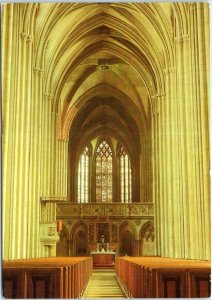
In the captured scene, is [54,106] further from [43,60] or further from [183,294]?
[183,294]

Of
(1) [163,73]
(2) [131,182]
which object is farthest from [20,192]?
(2) [131,182]

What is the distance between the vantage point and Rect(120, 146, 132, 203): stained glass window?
138ft

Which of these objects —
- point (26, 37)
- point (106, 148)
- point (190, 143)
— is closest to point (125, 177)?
point (106, 148)

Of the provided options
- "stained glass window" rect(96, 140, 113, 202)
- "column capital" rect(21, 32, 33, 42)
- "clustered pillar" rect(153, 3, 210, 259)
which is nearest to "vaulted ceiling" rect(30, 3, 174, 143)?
"column capital" rect(21, 32, 33, 42)

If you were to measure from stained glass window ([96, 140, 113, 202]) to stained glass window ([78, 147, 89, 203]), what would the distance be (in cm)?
101

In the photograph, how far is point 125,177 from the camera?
43.1 m

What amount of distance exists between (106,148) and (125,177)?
10.5 feet

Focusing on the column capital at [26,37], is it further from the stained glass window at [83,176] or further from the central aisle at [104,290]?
the stained glass window at [83,176]

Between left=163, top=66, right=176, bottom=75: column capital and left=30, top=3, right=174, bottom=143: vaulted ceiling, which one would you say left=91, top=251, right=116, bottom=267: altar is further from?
left=163, top=66, right=176, bottom=75: column capital

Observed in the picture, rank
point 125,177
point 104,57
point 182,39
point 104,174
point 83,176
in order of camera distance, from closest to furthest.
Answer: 1. point 182,39
2. point 104,57
3. point 83,176
4. point 125,177
5. point 104,174

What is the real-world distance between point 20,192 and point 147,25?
11419 millimetres

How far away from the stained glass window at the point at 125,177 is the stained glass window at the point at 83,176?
3.12m

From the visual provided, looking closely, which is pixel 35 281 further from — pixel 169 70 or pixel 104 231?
pixel 104 231

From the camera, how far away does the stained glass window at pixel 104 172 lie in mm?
42750
